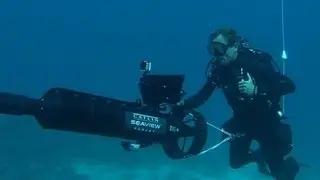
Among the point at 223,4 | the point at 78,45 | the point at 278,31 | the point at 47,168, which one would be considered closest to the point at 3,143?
the point at 47,168

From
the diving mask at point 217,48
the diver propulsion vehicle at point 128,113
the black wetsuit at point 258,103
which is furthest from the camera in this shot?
the black wetsuit at point 258,103

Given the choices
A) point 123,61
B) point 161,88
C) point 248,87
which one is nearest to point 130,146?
point 161,88

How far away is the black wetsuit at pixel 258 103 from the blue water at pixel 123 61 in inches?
108

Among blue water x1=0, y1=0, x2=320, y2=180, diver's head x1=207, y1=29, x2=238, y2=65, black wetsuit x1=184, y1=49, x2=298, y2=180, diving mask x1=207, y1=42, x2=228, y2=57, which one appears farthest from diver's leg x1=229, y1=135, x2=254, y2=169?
blue water x1=0, y1=0, x2=320, y2=180

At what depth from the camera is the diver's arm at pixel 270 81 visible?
6824 millimetres

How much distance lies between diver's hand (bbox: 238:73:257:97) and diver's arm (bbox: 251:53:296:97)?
0.64 feet

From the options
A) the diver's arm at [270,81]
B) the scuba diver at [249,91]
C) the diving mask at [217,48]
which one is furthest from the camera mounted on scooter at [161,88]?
the diver's arm at [270,81]

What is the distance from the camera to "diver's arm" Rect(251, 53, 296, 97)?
682cm

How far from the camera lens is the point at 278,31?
51344mm

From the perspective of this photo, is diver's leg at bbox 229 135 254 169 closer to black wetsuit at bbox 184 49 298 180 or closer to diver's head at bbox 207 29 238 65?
black wetsuit at bbox 184 49 298 180

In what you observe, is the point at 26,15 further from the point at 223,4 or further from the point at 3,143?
the point at 3,143

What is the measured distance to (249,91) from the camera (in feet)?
21.6

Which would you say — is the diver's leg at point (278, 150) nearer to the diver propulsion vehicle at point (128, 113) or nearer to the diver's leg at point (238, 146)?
the diver's leg at point (238, 146)

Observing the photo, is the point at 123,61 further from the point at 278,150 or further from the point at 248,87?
the point at 248,87
